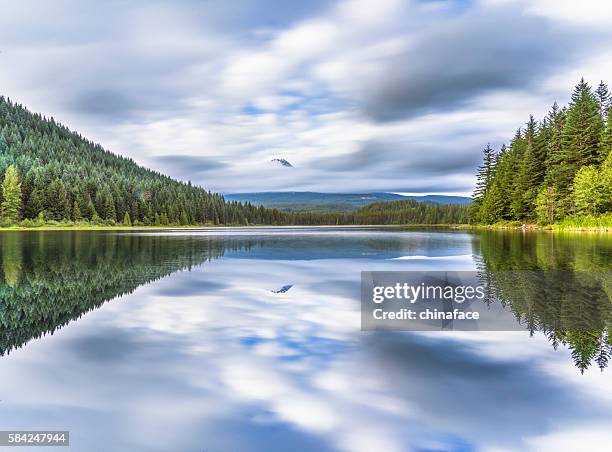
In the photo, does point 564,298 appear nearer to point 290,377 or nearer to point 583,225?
point 290,377

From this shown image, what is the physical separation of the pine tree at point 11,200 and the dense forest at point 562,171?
11588 cm

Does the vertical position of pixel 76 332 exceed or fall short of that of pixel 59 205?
it falls short

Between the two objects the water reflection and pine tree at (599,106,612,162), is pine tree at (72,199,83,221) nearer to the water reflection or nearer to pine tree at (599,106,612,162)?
pine tree at (599,106,612,162)

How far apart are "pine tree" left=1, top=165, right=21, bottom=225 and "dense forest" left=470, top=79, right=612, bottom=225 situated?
11588 cm

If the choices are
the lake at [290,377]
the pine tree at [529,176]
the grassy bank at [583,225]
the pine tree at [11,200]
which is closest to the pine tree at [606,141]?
the grassy bank at [583,225]

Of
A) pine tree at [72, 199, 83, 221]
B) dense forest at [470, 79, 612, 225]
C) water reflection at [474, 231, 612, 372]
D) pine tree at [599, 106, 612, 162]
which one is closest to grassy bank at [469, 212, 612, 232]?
dense forest at [470, 79, 612, 225]

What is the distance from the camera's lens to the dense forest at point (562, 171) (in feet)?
240

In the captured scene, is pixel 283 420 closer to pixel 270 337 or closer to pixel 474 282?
pixel 270 337

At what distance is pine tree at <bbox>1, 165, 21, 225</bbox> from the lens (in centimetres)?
12706

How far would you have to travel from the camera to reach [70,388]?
8.44 m

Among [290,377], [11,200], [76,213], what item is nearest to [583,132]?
A: [290,377]

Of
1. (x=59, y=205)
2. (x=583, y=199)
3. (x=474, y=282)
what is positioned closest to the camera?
(x=474, y=282)

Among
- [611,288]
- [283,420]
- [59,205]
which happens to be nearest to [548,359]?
[283,420]

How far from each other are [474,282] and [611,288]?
15.5 feet
